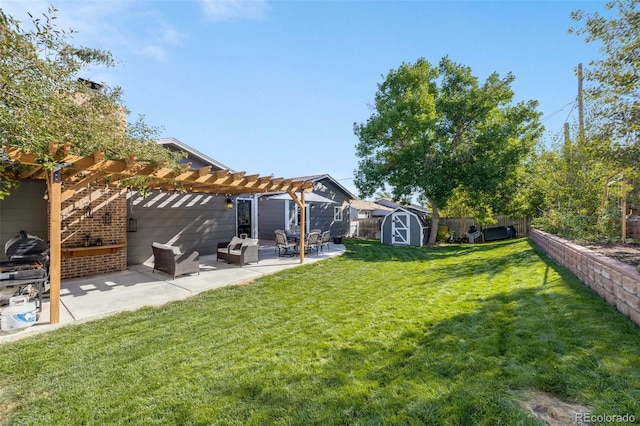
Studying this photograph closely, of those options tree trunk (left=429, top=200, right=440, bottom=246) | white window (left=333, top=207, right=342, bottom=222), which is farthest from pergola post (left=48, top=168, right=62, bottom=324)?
white window (left=333, top=207, right=342, bottom=222)

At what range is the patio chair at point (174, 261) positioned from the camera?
725 centimetres

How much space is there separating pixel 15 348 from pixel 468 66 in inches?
748

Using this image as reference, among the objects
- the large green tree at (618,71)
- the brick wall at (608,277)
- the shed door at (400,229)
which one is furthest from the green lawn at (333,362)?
the shed door at (400,229)

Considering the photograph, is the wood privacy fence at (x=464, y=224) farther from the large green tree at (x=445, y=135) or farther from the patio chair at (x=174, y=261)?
the patio chair at (x=174, y=261)

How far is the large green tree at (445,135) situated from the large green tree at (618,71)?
Result: 933 cm

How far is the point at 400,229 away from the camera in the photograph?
51.1ft

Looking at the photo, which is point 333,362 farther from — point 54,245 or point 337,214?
point 337,214

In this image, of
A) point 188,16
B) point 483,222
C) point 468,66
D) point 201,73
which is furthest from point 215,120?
point 483,222

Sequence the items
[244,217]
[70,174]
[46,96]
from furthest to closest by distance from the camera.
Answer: [244,217]
[70,174]
[46,96]

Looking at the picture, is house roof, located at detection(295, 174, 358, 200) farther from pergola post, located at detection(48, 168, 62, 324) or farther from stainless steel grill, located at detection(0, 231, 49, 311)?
pergola post, located at detection(48, 168, 62, 324)

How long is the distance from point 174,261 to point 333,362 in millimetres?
5566

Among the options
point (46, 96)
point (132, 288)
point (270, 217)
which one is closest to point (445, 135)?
point (270, 217)

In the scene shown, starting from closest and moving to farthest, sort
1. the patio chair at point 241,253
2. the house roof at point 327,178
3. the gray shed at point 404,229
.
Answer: the patio chair at point 241,253 < the gray shed at point 404,229 < the house roof at point 327,178

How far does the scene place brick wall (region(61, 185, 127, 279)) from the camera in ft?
24.2
